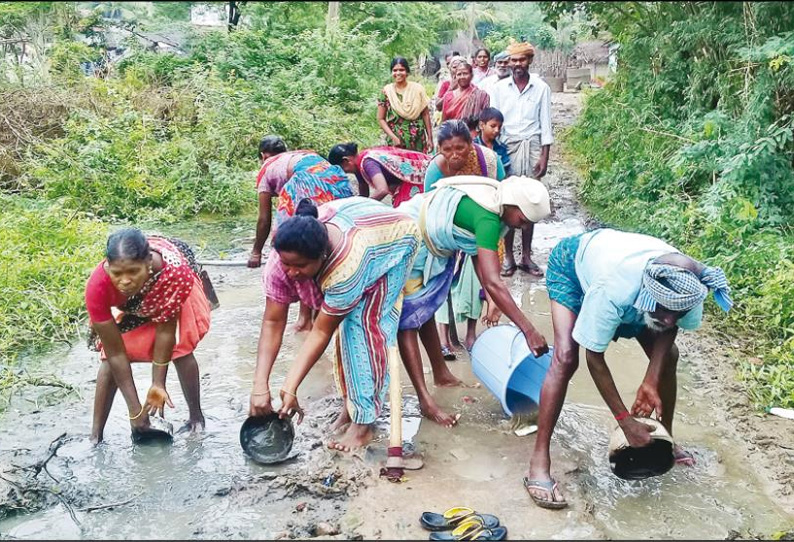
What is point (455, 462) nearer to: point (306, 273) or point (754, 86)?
point (306, 273)

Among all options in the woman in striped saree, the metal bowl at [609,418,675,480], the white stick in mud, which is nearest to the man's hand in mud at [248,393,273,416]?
the woman in striped saree

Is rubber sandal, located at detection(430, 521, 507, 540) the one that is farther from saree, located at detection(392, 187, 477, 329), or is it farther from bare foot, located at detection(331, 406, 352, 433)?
saree, located at detection(392, 187, 477, 329)

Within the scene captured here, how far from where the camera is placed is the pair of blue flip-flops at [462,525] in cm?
288

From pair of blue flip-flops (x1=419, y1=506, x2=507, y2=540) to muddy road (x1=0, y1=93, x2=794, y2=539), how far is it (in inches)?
2.9

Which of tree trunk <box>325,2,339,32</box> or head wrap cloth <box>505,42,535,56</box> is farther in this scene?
tree trunk <box>325,2,339,32</box>

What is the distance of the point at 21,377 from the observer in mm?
4547

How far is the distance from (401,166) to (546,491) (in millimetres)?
2701

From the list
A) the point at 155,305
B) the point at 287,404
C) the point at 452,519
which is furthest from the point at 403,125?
the point at 452,519

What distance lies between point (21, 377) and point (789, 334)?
497 centimetres

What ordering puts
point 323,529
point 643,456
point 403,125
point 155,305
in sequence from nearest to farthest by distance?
point 323,529, point 643,456, point 155,305, point 403,125

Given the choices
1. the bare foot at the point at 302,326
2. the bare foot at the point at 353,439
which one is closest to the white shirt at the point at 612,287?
the bare foot at the point at 353,439

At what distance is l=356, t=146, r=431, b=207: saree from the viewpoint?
5098 mm

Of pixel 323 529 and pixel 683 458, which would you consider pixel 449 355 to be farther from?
pixel 323 529

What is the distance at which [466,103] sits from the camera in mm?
6422
